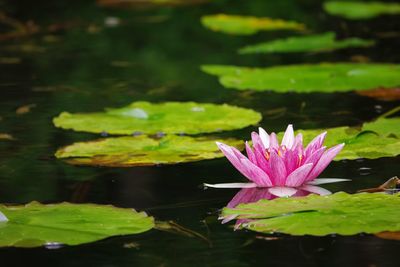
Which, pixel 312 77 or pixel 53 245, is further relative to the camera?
pixel 312 77

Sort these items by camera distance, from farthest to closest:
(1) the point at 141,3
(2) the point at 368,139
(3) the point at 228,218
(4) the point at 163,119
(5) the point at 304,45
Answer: (1) the point at 141,3 → (5) the point at 304,45 → (4) the point at 163,119 → (2) the point at 368,139 → (3) the point at 228,218

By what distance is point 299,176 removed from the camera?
2619mm

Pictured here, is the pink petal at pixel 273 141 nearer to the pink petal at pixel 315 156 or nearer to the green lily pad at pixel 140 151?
the pink petal at pixel 315 156

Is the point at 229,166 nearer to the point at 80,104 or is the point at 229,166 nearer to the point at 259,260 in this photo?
the point at 259,260

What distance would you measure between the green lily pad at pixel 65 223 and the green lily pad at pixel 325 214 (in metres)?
0.24

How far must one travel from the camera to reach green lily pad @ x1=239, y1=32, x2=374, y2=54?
5250 mm

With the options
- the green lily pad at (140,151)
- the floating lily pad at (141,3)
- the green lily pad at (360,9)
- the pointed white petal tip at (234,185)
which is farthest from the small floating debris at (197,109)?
the floating lily pad at (141,3)

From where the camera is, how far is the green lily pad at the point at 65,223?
2238mm

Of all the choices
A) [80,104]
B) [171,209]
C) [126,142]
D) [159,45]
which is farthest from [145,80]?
[171,209]

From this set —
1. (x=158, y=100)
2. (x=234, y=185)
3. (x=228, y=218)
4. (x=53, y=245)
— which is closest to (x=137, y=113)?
(x=158, y=100)

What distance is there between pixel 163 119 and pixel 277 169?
3.55 ft

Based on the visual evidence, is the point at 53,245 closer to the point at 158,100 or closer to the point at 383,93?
the point at 158,100

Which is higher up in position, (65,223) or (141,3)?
(141,3)

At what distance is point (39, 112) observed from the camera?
13.0ft
